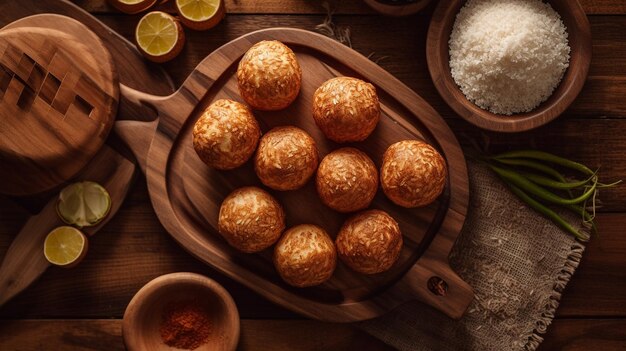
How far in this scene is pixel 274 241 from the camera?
7.07ft

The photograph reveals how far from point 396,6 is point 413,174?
0.70 m

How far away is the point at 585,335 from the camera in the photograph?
8.01 feet

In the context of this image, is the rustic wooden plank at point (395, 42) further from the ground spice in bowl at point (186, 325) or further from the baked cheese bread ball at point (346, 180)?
the ground spice in bowl at point (186, 325)

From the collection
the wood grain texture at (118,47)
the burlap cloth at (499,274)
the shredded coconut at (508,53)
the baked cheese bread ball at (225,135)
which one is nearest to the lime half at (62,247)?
the wood grain texture at (118,47)

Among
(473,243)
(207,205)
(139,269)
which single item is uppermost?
(473,243)

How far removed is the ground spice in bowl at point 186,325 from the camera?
7.54 ft

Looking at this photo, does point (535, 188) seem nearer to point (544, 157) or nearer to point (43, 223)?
point (544, 157)

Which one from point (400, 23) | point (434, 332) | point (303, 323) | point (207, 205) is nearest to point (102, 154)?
Result: point (207, 205)

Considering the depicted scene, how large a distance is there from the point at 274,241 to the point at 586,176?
1386 mm

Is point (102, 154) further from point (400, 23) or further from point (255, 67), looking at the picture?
point (400, 23)

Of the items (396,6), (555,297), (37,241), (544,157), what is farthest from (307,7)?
(555,297)

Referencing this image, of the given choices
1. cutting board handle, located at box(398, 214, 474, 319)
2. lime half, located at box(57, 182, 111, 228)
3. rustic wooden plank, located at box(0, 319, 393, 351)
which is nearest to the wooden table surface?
rustic wooden plank, located at box(0, 319, 393, 351)

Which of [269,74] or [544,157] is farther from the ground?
[544,157]

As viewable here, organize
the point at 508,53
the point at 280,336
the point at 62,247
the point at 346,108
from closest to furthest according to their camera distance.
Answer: the point at 346,108 < the point at 508,53 < the point at 62,247 < the point at 280,336
